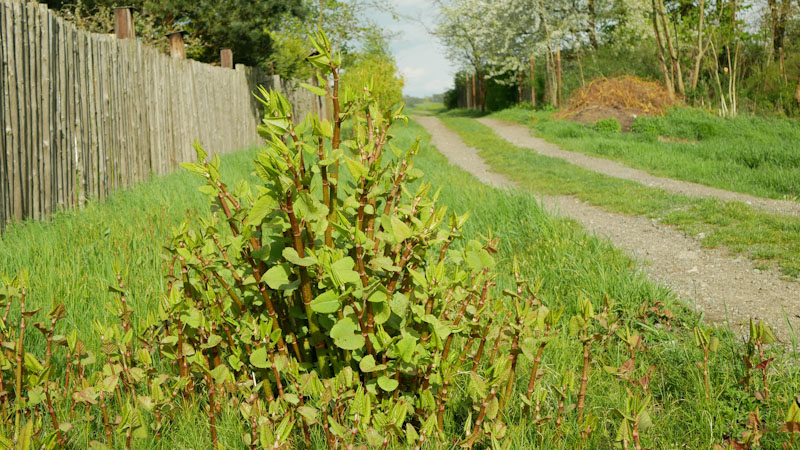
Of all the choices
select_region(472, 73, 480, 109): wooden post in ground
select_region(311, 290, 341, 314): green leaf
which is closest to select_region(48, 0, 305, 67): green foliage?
select_region(311, 290, 341, 314): green leaf

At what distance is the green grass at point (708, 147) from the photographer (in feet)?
24.6

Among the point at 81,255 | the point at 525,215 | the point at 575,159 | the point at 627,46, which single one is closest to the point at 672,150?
A: the point at 575,159

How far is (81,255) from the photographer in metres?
3.56

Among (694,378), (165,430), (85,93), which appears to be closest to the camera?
(165,430)

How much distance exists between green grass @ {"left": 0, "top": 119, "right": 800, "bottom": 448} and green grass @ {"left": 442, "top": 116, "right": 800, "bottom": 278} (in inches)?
45.8

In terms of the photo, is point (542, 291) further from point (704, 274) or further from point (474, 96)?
point (474, 96)

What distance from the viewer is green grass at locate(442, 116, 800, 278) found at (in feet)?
14.4

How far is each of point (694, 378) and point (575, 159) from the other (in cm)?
864

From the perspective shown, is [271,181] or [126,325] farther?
[126,325]

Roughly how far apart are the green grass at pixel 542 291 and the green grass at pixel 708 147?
13.1 feet

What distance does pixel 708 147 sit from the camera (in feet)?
32.9

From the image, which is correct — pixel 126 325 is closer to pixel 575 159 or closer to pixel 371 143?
pixel 371 143

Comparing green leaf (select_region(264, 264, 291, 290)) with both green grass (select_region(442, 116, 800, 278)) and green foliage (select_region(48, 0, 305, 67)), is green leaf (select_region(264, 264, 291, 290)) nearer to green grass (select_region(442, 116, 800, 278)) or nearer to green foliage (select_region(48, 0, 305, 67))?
green grass (select_region(442, 116, 800, 278))

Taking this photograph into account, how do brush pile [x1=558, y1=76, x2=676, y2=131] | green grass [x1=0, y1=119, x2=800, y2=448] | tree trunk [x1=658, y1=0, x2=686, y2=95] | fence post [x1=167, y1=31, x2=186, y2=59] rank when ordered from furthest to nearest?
1. brush pile [x1=558, y1=76, x2=676, y2=131]
2. tree trunk [x1=658, y1=0, x2=686, y2=95]
3. fence post [x1=167, y1=31, x2=186, y2=59]
4. green grass [x1=0, y1=119, x2=800, y2=448]
